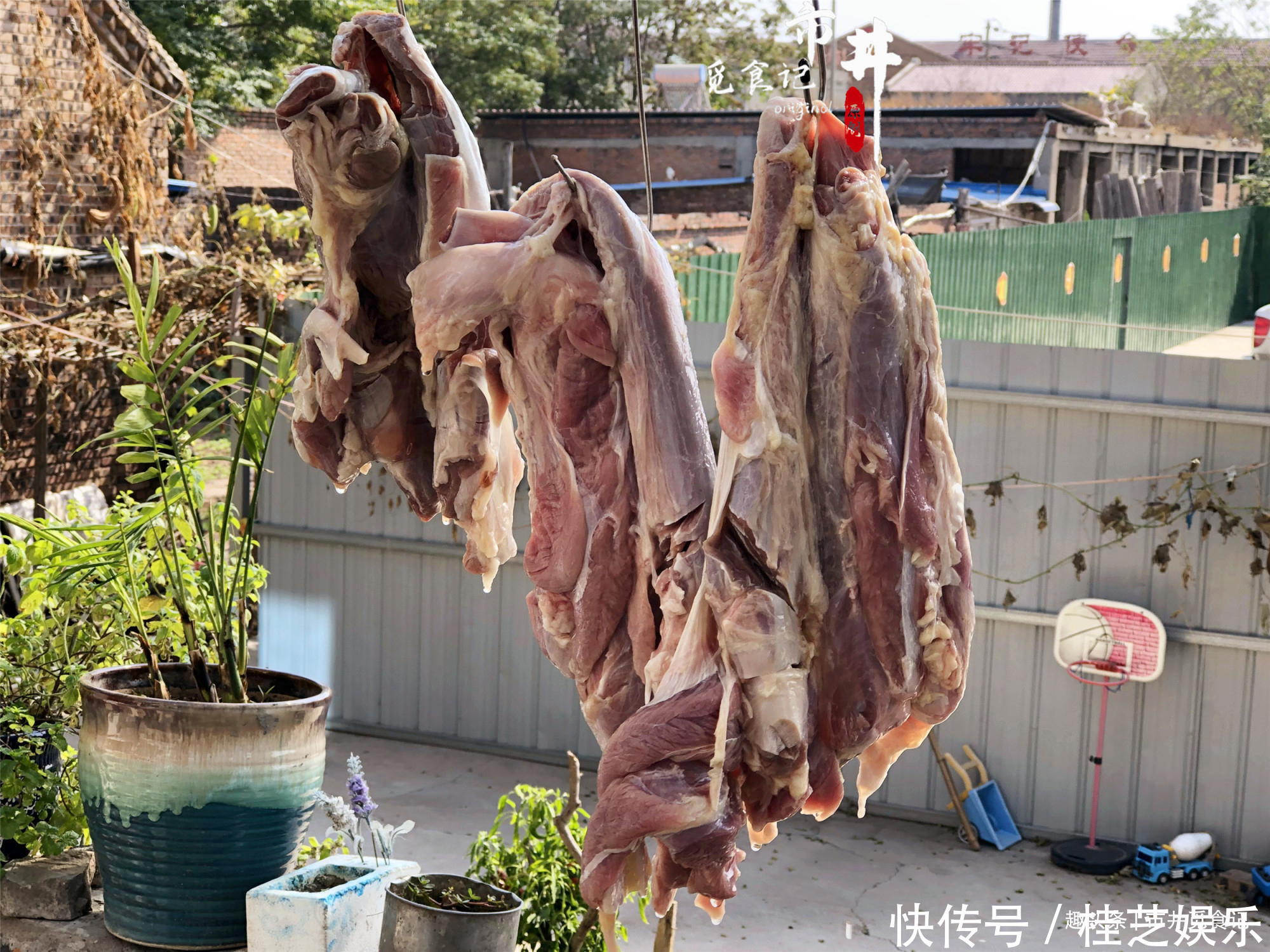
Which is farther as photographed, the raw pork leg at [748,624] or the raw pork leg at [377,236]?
the raw pork leg at [377,236]

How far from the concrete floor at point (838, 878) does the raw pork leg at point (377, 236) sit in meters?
3.62

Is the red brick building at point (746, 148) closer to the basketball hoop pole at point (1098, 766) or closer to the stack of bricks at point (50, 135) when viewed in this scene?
the stack of bricks at point (50, 135)

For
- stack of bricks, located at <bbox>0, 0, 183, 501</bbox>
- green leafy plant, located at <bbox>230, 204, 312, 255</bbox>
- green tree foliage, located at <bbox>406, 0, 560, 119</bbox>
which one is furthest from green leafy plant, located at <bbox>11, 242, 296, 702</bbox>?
green tree foliage, located at <bbox>406, 0, 560, 119</bbox>

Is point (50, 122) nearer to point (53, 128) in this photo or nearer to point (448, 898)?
point (53, 128)

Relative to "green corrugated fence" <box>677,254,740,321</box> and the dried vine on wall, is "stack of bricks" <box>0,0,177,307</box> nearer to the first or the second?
"green corrugated fence" <box>677,254,740,321</box>

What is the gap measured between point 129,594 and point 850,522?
2.22m

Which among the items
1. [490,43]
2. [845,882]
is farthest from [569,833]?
[490,43]

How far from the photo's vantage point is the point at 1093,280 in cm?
1135

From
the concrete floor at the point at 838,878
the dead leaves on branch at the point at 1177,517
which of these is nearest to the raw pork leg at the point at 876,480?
the concrete floor at the point at 838,878

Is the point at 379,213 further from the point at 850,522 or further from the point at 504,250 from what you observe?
the point at 850,522

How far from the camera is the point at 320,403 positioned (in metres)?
1.89

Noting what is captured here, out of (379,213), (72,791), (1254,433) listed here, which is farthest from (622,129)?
(379,213)

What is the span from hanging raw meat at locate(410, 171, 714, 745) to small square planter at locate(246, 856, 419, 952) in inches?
50.5

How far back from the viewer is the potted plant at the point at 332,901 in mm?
2664
